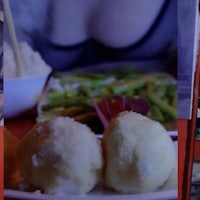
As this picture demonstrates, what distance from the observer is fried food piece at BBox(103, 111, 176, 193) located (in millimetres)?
1186

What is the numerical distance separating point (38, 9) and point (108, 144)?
471 millimetres

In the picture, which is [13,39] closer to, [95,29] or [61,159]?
[95,29]

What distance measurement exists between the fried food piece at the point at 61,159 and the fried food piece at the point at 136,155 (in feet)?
0.13

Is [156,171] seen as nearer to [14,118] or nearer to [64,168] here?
[64,168]

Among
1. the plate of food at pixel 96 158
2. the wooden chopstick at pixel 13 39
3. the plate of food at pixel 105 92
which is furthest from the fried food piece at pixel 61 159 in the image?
the wooden chopstick at pixel 13 39

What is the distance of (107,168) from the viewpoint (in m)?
1.21

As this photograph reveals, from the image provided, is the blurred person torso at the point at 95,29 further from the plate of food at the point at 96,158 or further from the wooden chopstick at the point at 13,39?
the plate of food at the point at 96,158

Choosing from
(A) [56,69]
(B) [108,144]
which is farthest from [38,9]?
(B) [108,144]

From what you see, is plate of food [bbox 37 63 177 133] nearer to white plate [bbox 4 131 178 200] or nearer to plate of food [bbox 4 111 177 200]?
plate of food [bbox 4 111 177 200]

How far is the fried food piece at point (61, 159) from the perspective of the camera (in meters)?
1.18

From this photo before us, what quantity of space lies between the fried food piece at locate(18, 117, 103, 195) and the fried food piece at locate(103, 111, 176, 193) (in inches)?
1.6

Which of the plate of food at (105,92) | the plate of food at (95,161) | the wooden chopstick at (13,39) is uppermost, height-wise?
the wooden chopstick at (13,39)

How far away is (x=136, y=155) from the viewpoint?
119cm

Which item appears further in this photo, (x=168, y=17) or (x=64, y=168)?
(x=168, y=17)
